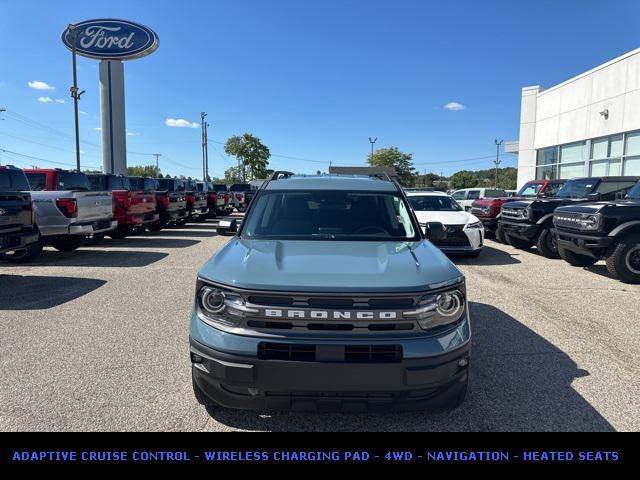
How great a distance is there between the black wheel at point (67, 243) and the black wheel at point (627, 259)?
11.3 metres

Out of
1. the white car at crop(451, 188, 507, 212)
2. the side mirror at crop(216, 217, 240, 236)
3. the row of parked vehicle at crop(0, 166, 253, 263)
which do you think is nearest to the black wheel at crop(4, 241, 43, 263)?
the row of parked vehicle at crop(0, 166, 253, 263)

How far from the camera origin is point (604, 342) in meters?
4.58

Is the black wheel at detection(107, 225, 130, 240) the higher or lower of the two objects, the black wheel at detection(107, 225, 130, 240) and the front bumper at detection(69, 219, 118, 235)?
the lower

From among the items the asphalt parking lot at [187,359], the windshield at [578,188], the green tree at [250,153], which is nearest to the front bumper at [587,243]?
the asphalt parking lot at [187,359]

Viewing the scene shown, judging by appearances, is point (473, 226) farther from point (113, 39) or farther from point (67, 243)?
point (113, 39)

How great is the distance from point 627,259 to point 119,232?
1227 centimetres

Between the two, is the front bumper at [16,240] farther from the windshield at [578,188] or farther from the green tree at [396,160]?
the green tree at [396,160]

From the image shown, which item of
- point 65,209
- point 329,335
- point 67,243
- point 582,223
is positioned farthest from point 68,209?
point 582,223

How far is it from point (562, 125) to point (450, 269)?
26.7 meters

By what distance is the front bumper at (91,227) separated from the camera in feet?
30.8

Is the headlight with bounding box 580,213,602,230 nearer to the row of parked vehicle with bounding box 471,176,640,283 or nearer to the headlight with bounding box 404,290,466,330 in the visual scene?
the row of parked vehicle with bounding box 471,176,640,283

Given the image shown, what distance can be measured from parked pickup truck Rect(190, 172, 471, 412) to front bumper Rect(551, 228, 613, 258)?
19.8 feet

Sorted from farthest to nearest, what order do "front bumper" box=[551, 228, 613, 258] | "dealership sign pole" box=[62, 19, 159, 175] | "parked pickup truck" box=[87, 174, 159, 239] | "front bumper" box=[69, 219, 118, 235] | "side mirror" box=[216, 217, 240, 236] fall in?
1. "dealership sign pole" box=[62, 19, 159, 175]
2. "parked pickup truck" box=[87, 174, 159, 239]
3. "front bumper" box=[69, 219, 118, 235]
4. "front bumper" box=[551, 228, 613, 258]
5. "side mirror" box=[216, 217, 240, 236]

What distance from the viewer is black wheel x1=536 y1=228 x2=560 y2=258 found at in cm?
1009
